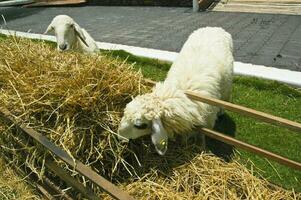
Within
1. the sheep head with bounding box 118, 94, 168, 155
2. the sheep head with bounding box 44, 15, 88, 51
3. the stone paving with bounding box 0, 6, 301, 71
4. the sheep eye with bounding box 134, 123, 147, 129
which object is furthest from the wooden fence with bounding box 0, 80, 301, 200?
the stone paving with bounding box 0, 6, 301, 71

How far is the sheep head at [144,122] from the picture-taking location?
3.65 meters

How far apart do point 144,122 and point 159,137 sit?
0.19m

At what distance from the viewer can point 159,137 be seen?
12.1ft

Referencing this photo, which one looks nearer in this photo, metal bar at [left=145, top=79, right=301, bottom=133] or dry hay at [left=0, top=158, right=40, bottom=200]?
metal bar at [left=145, top=79, right=301, bottom=133]

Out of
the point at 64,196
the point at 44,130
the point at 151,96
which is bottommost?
the point at 64,196

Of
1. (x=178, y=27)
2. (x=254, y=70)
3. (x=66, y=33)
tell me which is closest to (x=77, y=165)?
(x=66, y=33)

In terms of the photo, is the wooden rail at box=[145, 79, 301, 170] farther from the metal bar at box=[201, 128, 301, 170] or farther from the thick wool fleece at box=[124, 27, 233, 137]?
the thick wool fleece at box=[124, 27, 233, 137]

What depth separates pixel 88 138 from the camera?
3.88 meters

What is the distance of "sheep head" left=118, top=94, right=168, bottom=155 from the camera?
365cm

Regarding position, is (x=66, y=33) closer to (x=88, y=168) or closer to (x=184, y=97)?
(x=184, y=97)

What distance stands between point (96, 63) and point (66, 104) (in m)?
0.60

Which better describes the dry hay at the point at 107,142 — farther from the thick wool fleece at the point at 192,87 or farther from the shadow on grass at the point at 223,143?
the shadow on grass at the point at 223,143

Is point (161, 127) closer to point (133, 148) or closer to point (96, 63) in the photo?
point (133, 148)

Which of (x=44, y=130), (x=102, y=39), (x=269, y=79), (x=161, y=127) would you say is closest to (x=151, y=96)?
(x=161, y=127)
